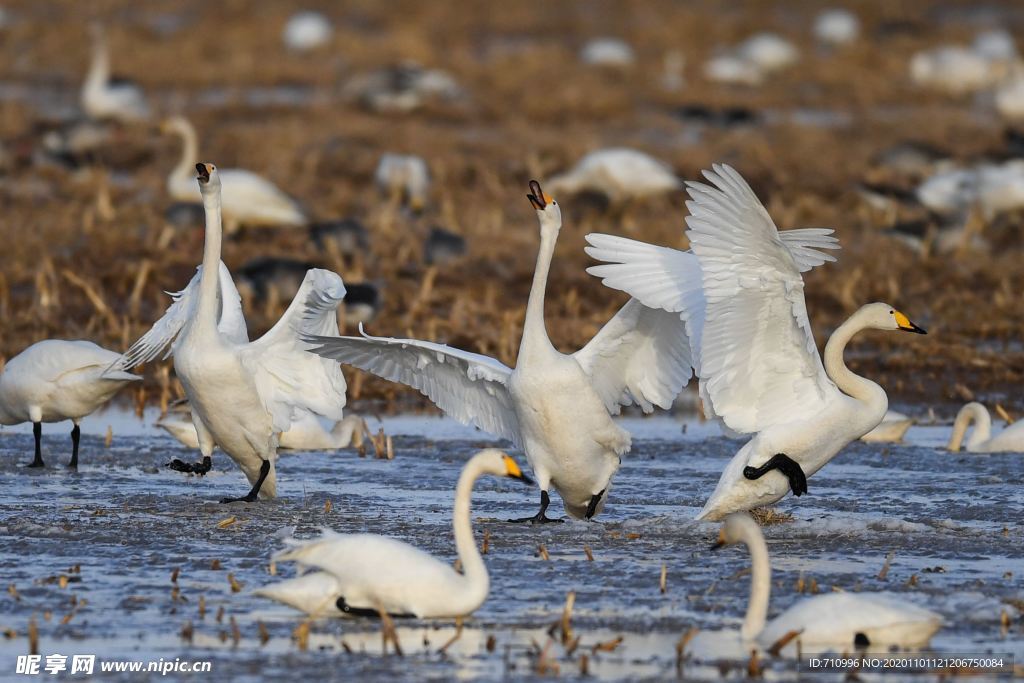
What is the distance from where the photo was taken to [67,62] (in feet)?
95.0

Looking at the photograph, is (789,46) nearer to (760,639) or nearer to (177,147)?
(177,147)

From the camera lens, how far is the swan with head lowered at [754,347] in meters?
7.59

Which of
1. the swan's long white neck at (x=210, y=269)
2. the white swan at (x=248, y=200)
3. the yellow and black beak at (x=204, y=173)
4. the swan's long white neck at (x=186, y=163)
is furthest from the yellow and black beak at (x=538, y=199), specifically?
the swan's long white neck at (x=186, y=163)

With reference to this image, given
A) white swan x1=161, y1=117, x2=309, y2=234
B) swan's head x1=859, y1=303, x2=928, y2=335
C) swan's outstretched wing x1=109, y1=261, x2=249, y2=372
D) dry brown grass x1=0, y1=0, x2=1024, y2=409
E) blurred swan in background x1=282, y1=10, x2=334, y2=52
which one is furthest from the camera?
blurred swan in background x1=282, y1=10, x2=334, y2=52

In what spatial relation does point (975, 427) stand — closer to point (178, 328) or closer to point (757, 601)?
point (178, 328)

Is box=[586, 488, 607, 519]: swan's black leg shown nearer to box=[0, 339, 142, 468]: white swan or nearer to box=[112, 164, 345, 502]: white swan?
box=[112, 164, 345, 502]: white swan

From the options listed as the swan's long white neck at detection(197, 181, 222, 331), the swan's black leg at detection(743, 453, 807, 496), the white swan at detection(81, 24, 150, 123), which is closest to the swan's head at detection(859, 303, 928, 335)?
the swan's black leg at detection(743, 453, 807, 496)

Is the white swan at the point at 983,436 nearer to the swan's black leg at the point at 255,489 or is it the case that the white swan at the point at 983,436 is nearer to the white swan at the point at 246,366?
the white swan at the point at 246,366

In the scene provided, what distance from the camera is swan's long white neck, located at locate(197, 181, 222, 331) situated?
27.3ft

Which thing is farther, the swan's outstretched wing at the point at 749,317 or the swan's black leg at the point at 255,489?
the swan's black leg at the point at 255,489

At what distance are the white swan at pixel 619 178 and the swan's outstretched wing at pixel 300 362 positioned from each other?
29.6 feet

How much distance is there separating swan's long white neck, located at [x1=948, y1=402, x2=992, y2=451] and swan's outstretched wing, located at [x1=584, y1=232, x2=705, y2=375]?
225 centimetres

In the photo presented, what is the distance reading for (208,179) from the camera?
878 centimetres

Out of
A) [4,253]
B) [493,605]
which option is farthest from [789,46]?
[493,605]
